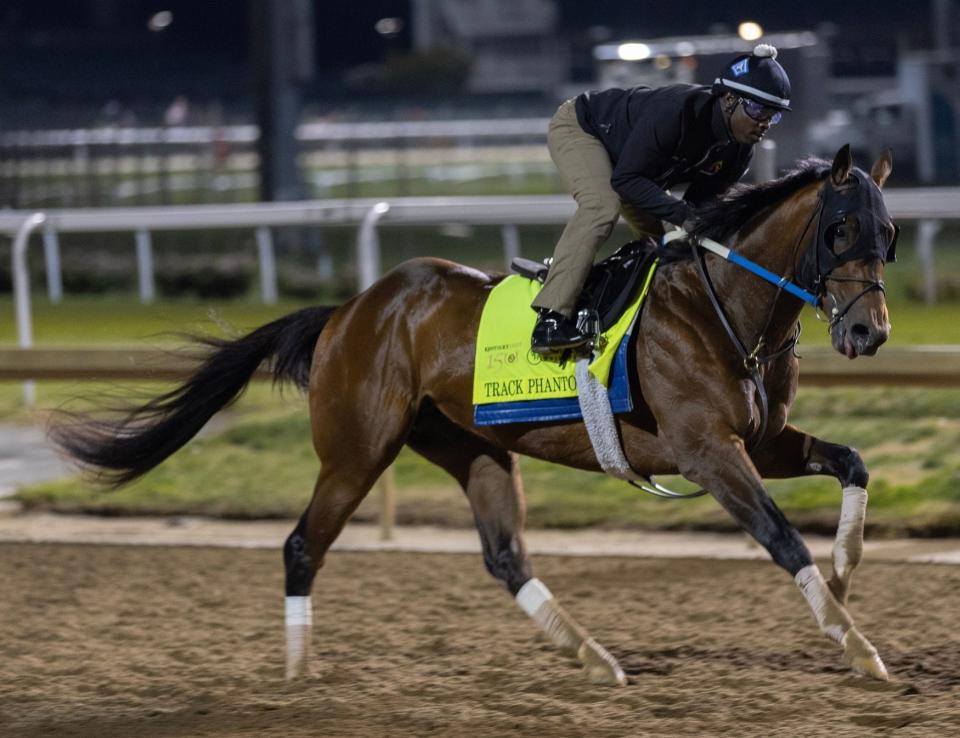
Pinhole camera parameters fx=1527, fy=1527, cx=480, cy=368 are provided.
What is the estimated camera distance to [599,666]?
4855 millimetres

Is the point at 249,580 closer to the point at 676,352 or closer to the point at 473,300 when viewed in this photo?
the point at 473,300

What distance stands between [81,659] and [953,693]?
2.93 metres

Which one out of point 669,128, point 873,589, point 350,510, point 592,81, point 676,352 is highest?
point 592,81

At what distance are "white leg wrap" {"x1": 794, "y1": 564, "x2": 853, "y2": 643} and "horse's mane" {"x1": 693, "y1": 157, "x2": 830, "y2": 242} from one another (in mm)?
1094

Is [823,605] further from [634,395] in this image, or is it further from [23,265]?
[23,265]

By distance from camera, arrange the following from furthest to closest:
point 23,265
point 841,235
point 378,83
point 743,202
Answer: point 378,83 → point 23,265 → point 743,202 → point 841,235

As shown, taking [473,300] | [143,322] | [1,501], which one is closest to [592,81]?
[143,322]

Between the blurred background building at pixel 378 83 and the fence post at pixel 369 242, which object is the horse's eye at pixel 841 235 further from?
the blurred background building at pixel 378 83

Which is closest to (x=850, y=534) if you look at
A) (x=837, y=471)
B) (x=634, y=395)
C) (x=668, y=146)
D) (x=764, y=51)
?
(x=837, y=471)

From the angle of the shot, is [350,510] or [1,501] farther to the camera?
[1,501]

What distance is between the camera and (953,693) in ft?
14.9

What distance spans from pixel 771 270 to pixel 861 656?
3.86 ft

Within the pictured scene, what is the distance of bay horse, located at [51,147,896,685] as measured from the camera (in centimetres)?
442

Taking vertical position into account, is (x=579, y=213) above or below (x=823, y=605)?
above
